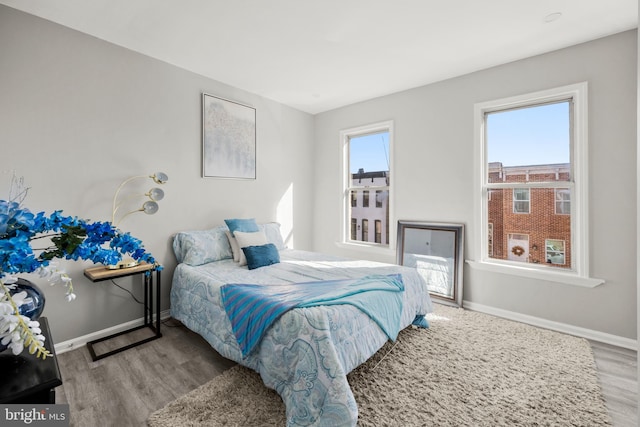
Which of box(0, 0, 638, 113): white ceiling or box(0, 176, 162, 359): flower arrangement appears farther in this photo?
box(0, 0, 638, 113): white ceiling

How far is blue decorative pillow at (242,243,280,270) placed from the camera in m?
2.93

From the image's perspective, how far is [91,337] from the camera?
104 inches

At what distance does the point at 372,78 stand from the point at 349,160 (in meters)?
1.38

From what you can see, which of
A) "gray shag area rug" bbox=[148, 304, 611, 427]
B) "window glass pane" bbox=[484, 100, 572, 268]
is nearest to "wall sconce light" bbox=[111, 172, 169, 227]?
"gray shag area rug" bbox=[148, 304, 611, 427]

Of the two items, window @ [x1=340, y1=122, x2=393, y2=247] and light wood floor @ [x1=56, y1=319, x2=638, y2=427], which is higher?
window @ [x1=340, y1=122, x2=393, y2=247]

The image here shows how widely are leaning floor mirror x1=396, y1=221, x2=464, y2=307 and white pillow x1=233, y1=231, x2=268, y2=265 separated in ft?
6.13

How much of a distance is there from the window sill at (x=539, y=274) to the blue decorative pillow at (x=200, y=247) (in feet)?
9.32

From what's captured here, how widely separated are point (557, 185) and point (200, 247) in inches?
145

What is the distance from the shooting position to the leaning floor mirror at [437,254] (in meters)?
3.41

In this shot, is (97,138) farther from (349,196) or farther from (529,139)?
(529,139)

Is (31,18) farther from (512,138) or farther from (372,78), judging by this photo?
(512,138)

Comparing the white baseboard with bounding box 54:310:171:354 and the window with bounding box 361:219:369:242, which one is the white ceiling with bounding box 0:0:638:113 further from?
the white baseboard with bounding box 54:310:171:354

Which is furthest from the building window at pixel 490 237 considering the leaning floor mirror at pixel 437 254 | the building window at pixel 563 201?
the building window at pixel 563 201

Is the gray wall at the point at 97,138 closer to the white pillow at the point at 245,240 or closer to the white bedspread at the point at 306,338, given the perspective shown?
the white pillow at the point at 245,240
